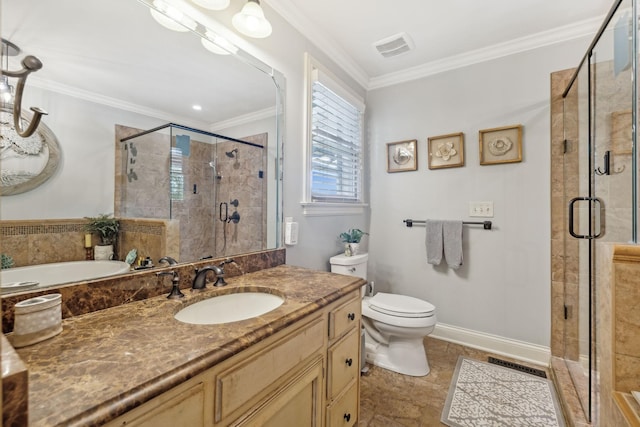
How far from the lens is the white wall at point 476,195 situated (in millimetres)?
2023

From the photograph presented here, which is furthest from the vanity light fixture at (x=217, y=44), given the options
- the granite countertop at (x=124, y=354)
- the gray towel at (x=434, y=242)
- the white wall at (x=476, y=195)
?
the gray towel at (x=434, y=242)

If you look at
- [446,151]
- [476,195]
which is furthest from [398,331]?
[446,151]

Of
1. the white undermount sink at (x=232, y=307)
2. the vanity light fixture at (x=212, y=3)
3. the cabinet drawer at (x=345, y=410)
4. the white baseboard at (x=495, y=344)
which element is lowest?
the white baseboard at (x=495, y=344)

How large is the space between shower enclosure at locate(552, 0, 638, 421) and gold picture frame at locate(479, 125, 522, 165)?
25 centimetres

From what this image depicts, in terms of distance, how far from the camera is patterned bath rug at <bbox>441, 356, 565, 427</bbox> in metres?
1.47

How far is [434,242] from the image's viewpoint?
7.60 feet

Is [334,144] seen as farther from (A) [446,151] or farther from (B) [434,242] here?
(B) [434,242]

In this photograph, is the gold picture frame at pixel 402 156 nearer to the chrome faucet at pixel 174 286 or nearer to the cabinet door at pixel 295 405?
the cabinet door at pixel 295 405

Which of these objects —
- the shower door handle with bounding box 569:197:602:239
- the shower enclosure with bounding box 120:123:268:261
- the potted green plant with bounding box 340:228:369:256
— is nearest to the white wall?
the shower door handle with bounding box 569:197:602:239

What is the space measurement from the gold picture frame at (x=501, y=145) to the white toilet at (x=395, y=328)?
122 centimetres

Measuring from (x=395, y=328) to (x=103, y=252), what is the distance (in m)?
1.64

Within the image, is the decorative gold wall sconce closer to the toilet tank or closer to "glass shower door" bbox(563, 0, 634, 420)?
the toilet tank

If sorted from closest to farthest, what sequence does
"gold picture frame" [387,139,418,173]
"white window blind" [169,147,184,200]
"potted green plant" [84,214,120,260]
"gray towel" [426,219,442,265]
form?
1. "potted green plant" [84,214,120,260]
2. "white window blind" [169,147,184,200]
3. "gray towel" [426,219,442,265]
4. "gold picture frame" [387,139,418,173]

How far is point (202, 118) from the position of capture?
4.24 ft
